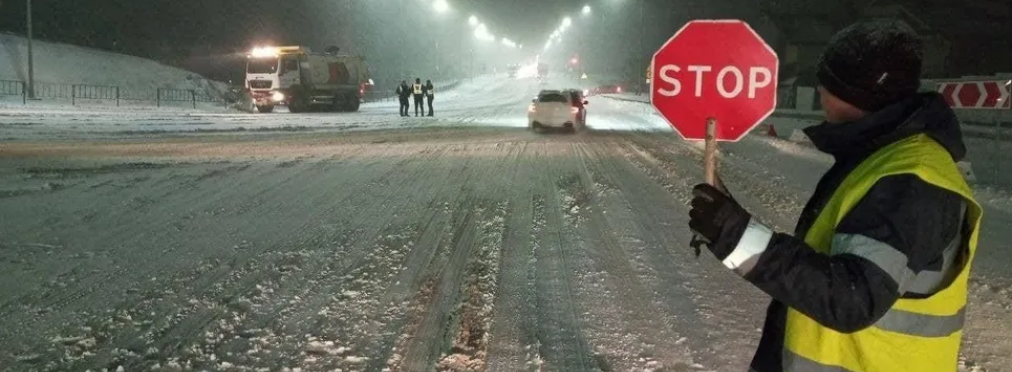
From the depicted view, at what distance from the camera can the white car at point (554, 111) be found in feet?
78.9

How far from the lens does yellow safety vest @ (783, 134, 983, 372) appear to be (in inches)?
73.7

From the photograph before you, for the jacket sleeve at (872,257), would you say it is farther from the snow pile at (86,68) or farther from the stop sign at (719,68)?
the snow pile at (86,68)

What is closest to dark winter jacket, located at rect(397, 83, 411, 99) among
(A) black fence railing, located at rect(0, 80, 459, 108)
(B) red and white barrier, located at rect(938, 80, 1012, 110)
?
(A) black fence railing, located at rect(0, 80, 459, 108)

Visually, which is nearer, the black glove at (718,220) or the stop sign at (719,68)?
the black glove at (718,220)

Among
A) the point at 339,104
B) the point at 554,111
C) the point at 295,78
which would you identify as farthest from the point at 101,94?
the point at 554,111

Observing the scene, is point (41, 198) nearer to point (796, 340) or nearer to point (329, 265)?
point (329, 265)

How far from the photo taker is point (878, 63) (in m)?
2.03

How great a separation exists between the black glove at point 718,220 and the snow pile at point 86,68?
4436cm

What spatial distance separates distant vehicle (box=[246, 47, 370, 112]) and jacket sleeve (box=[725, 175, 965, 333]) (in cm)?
3655

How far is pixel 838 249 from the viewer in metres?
1.87

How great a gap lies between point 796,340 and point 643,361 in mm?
2748

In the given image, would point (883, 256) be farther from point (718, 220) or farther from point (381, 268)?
point (381, 268)

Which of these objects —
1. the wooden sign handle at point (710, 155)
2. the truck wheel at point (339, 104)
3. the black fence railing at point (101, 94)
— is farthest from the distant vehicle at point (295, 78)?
the wooden sign handle at point (710, 155)

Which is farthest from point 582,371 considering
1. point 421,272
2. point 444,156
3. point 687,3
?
point 687,3
